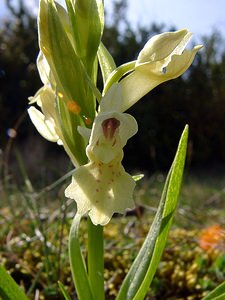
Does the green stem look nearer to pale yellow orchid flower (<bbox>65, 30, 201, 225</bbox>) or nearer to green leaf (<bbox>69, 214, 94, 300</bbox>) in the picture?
green leaf (<bbox>69, 214, 94, 300</bbox>)

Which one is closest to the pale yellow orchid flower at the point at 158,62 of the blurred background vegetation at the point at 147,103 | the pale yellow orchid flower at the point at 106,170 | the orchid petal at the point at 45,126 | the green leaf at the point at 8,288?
the pale yellow orchid flower at the point at 106,170

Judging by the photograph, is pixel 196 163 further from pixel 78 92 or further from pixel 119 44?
pixel 78 92

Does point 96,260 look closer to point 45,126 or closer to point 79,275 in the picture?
point 79,275

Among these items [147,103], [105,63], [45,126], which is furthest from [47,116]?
[147,103]

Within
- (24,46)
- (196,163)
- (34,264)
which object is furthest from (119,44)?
(34,264)

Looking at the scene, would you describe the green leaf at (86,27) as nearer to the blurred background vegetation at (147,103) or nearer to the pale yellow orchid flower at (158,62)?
the pale yellow orchid flower at (158,62)

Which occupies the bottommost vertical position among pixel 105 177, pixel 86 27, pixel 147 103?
pixel 147 103
